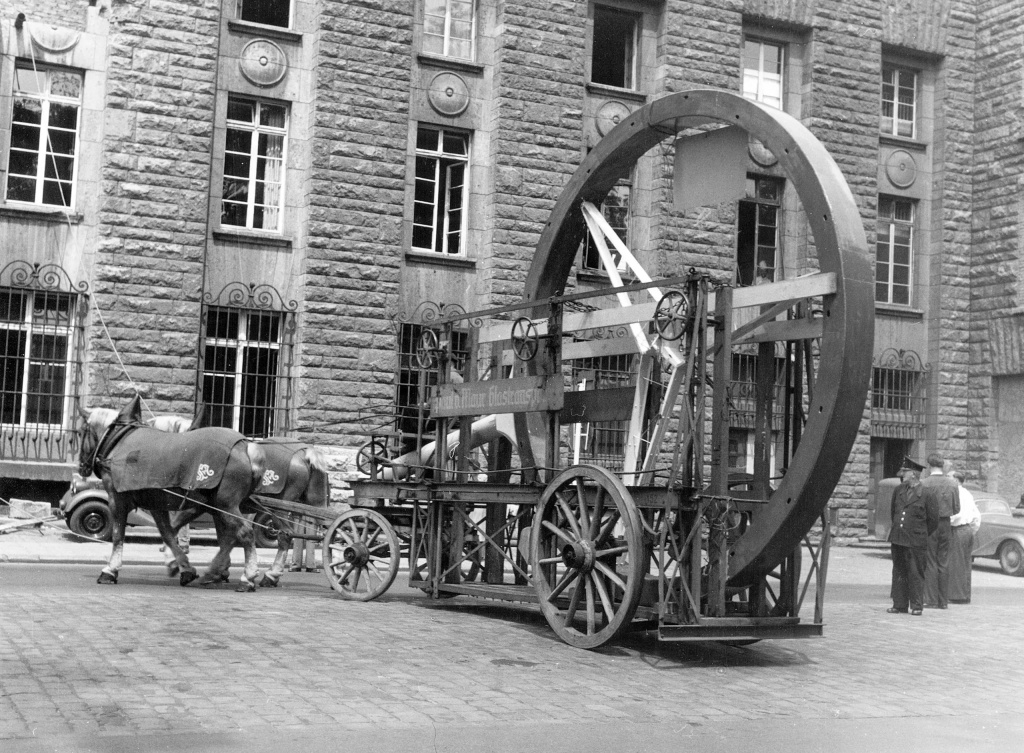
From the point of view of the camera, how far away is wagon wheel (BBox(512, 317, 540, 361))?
12000mm

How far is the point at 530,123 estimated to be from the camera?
24.6 metres

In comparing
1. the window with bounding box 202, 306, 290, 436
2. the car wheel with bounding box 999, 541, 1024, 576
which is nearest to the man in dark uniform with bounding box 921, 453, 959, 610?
the car wheel with bounding box 999, 541, 1024, 576

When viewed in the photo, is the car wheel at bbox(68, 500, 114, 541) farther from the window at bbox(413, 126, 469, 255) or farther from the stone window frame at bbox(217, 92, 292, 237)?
the window at bbox(413, 126, 469, 255)

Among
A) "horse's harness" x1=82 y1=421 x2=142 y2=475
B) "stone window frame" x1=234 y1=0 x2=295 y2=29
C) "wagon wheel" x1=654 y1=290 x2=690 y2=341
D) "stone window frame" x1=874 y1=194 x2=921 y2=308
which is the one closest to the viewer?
"wagon wheel" x1=654 y1=290 x2=690 y2=341

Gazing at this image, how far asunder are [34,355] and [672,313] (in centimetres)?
1375

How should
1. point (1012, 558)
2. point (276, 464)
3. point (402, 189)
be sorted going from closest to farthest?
point (276, 464) < point (402, 189) < point (1012, 558)

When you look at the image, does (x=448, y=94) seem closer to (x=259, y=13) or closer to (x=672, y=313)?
(x=259, y=13)

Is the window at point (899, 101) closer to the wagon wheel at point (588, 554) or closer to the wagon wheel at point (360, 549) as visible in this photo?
the wagon wheel at point (360, 549)

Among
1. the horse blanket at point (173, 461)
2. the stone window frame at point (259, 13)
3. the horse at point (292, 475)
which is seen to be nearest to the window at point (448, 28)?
the stone window frame at point (259, 13)

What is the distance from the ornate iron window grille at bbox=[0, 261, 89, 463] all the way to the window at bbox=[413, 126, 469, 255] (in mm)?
6083

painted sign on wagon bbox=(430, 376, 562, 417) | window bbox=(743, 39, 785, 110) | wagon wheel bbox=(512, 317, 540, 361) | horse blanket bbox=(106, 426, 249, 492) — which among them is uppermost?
window bbox=(743, 39, 785, 110)

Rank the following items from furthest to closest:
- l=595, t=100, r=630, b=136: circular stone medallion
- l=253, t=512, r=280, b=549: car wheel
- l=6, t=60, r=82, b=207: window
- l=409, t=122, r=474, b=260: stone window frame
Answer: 1. l=595, t=100, r=630, b=136: circular stone medallion
2. l=409, t=122, r=474, b=260: stone window frame
3. l=6, t=60, r=82, b=207: window
4. l=253, t=512, r=280, b=549: car wheel

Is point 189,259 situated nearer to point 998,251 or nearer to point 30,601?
point 30,601

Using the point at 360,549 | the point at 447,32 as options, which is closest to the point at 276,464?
the point at 360,549
